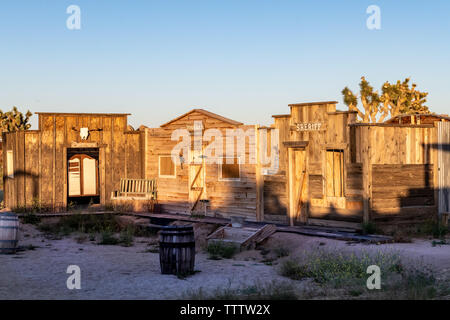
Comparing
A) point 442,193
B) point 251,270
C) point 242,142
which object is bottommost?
point 251,270

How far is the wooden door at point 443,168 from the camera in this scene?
58.0 ft

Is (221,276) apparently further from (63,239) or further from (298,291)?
(63,239)

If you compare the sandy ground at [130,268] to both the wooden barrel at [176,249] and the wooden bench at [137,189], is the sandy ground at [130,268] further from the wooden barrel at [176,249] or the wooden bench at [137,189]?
the wooden bench at [137,189]

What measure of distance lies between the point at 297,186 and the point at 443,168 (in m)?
4.00

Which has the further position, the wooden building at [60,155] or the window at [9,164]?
the window at [9,164]

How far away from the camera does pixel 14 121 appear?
3550cm

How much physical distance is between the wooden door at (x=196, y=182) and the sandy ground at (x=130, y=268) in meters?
3.33

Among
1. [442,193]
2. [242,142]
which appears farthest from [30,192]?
[442,193]

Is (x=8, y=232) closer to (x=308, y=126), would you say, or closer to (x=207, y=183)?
(x=207, y=183)

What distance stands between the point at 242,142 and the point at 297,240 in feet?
14.4

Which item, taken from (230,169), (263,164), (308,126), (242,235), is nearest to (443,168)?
(308,126)

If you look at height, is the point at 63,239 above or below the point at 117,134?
below

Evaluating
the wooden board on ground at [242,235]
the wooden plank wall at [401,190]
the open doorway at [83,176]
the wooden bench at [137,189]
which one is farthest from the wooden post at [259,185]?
the open doorway at [83,176]

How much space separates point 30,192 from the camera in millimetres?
22703
